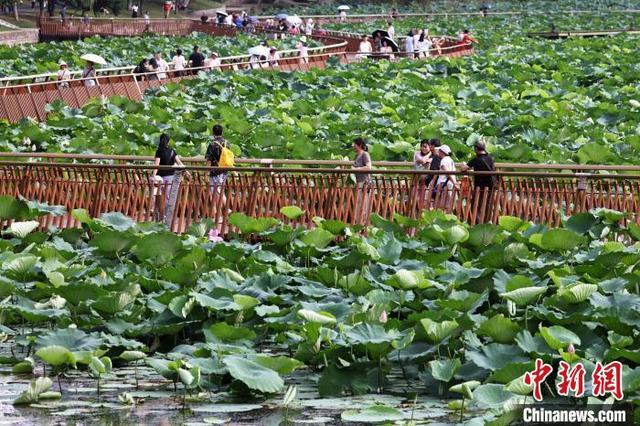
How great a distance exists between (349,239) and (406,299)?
92.5 inches

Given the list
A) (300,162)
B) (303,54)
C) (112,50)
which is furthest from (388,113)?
(112,50)

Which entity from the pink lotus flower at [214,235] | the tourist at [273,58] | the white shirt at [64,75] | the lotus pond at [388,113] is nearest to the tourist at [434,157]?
the pink lotus flower at [214,235]

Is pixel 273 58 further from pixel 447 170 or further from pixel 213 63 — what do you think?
pixel 447 170

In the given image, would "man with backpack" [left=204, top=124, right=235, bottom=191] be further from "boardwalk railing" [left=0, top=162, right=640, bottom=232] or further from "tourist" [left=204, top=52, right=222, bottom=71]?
"tourist" [left=204, top=52, right=222, bottom=71]

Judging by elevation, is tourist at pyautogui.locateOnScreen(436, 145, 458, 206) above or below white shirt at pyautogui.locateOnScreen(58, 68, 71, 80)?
above

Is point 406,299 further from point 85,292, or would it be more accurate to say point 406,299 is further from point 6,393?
point 6,393

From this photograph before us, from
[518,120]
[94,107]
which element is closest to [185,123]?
[94,107]

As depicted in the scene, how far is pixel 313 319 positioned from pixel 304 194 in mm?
5949

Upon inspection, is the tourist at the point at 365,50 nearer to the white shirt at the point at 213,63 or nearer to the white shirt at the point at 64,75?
the white shirt at the point at 213,63

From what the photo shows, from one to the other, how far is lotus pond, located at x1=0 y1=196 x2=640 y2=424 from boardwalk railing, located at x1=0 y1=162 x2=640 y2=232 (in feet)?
5.52

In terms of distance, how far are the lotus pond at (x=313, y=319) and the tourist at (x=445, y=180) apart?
173 centimetres

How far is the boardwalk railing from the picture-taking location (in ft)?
53.7

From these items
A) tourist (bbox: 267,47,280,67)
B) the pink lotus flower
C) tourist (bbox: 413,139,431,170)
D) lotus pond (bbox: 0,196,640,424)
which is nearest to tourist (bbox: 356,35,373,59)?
tourist (bbox: 267,47,280,67)

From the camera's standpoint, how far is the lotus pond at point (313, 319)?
10031mm
